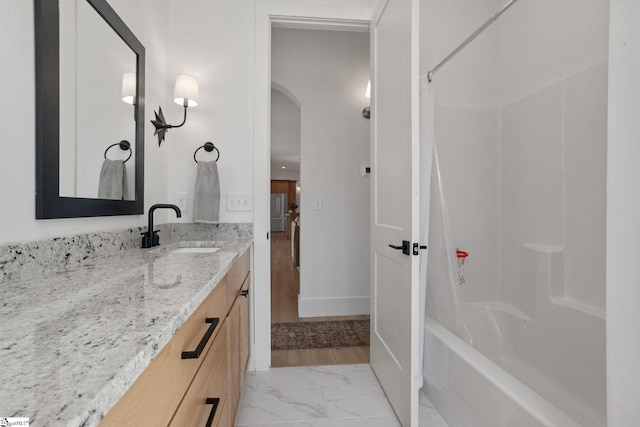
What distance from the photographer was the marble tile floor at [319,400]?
1436mm

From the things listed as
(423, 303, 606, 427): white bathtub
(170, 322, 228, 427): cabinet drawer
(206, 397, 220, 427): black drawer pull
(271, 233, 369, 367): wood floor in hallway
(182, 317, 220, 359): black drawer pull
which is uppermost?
(182, 317, 220, 359): black drawer pull

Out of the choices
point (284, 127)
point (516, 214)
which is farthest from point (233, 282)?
point (284, 127)

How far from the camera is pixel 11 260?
0.77 metres

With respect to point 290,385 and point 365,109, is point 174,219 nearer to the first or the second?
point 290,385

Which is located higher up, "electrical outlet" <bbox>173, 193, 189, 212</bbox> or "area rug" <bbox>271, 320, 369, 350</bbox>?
"electrical outlet" <bbox>173, 193, 189, 212</bbox>

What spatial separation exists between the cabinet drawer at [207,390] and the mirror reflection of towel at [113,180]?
0.77m

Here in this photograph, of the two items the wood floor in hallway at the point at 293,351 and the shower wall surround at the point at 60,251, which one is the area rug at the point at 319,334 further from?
the shower wall surround at the point at 60,251

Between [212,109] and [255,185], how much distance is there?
1.85ft

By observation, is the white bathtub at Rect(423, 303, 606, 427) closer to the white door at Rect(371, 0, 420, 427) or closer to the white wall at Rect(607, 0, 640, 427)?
the white door at Rect(371, 0, 420, 427)

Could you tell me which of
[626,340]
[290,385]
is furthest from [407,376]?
[626,340]

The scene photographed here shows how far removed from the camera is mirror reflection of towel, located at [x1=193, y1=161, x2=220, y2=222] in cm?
175

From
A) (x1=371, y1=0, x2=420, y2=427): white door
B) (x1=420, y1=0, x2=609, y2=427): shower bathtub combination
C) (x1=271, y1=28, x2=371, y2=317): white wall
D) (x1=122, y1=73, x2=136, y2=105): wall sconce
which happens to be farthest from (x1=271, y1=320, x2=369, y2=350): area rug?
(x1=122, y1=73, x2=136, y2=105): wall sconce

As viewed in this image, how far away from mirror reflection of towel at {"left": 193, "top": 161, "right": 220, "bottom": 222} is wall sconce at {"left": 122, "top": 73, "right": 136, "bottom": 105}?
476 mm

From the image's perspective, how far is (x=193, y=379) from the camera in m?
0.66
